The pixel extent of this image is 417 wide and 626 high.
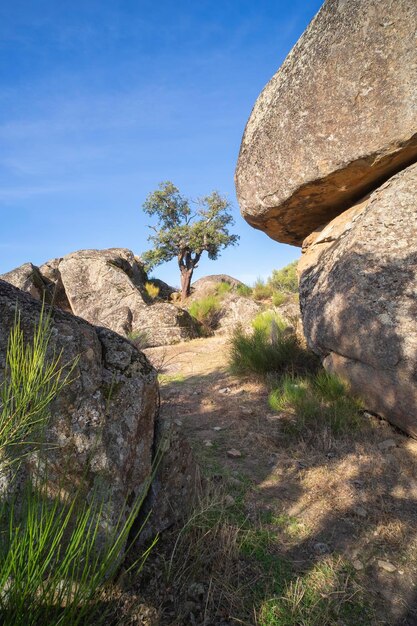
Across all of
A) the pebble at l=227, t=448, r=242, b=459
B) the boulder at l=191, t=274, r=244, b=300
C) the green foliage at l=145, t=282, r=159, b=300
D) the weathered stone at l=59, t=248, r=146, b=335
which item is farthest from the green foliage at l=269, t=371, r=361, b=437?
the boulder at l=191, t=274, r=244, b=300

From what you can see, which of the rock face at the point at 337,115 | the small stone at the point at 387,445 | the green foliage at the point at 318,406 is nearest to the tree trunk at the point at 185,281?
the rock face at the point at 337,115

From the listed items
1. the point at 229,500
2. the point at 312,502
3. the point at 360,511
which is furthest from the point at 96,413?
the point at 360,511

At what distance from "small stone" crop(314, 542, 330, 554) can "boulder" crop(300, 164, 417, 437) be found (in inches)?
63.2

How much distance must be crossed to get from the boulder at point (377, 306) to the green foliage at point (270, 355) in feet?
3.15

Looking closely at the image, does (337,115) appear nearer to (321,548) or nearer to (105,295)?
(321,548)

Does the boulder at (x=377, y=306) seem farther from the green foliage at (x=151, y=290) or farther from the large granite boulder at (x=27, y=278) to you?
the green foliage at (x=151, y=290)

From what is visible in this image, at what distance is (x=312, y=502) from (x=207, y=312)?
929cm

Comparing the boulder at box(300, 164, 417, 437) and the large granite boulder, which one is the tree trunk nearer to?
the large granite boulder

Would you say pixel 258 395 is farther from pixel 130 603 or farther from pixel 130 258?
pixel 130 258

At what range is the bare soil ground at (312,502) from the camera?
181cm

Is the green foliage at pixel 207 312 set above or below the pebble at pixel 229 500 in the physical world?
above

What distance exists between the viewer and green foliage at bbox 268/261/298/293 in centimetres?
1383

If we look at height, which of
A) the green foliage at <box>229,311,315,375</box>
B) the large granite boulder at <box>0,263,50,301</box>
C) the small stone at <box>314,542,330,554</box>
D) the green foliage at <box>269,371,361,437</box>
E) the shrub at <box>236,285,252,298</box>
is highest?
the large granite boulder at <box>0,263,50,301</box>

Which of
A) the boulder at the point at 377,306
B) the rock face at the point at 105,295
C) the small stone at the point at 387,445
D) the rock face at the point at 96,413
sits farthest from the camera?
the rock face at the point at 105,295
